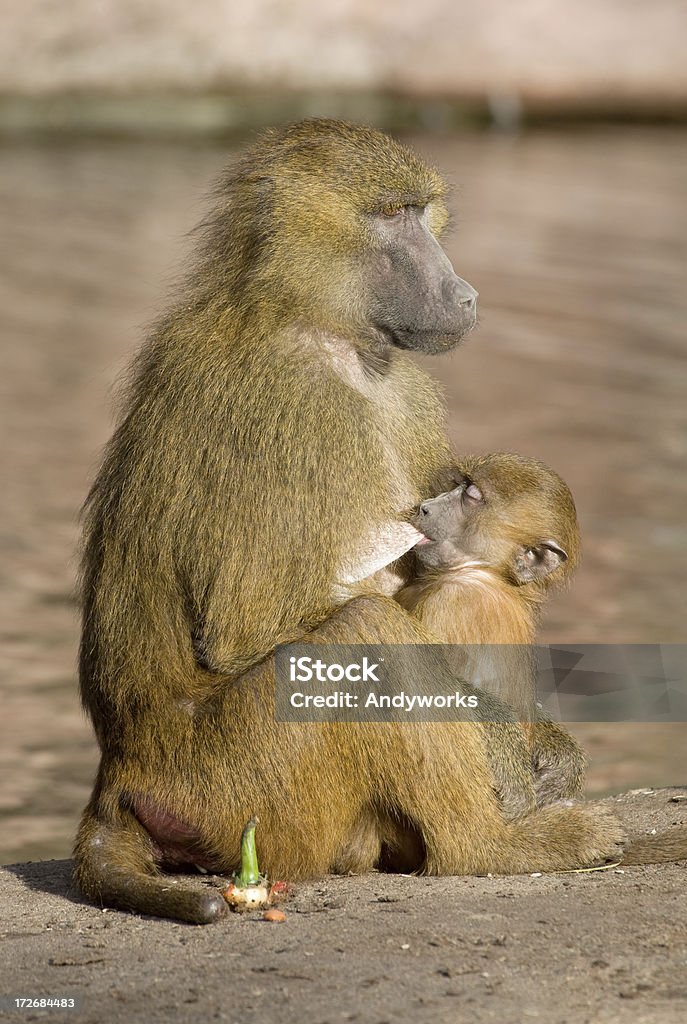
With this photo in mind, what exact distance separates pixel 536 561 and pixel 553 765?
1.66ft

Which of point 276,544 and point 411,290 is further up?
point 411,290

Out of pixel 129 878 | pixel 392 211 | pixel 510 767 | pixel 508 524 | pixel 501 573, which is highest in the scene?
pixel 392 211

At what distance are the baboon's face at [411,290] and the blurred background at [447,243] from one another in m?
0.56

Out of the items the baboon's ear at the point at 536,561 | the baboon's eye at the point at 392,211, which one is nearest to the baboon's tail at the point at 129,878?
the baboon's ear at the point at 536,561

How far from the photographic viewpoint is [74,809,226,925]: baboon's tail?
11.4 ft

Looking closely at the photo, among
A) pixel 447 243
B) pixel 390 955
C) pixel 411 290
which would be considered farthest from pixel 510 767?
pixel 447 243

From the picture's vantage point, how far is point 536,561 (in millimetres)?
4152

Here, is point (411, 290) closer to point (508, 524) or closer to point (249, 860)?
point (508, 524)

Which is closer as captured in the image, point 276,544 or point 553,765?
point 276,544

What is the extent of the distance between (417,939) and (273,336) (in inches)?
54.2

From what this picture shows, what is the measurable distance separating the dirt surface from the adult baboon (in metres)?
0.11

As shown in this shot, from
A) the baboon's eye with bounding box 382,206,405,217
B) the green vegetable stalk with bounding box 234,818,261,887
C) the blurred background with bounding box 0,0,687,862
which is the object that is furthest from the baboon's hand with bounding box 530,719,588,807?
the blurred background with bounding box 0,0,687,862

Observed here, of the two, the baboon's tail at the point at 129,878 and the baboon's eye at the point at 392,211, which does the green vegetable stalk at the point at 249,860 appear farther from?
the baboon's eye at the point at 392,211

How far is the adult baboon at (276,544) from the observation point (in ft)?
11.7
